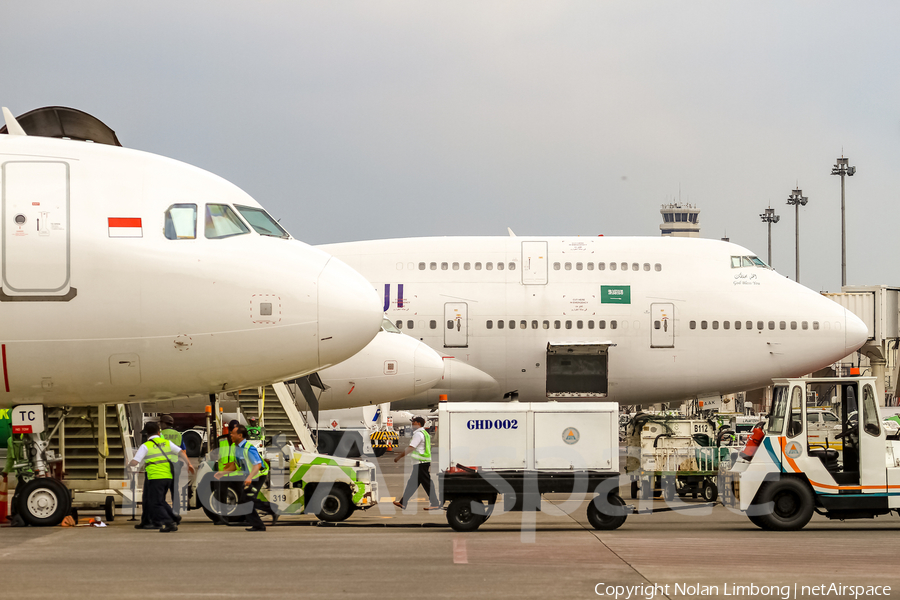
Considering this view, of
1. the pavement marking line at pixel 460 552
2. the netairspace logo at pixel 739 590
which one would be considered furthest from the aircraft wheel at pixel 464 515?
the netairspace logo at pixel 739 590

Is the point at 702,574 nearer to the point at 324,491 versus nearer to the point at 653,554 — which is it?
the point at 653,554

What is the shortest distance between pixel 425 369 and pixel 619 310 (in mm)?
8359

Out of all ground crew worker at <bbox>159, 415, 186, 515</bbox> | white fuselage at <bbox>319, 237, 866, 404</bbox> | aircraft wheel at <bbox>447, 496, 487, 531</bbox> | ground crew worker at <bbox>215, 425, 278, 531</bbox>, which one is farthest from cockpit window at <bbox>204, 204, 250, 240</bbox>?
white fuselage at <bbox>319, 237, 866, 404</bbox>

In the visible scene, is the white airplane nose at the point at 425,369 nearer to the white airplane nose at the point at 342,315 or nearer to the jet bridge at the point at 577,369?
the jet bridge at the point at 577,369

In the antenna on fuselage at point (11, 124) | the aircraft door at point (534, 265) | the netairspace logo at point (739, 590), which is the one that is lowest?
the netairspace logo at point (739, 590)

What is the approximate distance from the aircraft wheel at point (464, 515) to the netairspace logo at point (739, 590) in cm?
491

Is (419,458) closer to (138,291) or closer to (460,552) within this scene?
(460,552)

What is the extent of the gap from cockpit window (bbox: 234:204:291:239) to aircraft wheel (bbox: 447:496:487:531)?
4.32 m

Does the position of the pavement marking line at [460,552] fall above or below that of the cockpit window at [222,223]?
below

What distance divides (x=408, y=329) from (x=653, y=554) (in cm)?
1934

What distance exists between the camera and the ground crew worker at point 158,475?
14859 mm

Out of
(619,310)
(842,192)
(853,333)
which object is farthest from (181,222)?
(842,192)

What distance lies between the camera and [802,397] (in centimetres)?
1551

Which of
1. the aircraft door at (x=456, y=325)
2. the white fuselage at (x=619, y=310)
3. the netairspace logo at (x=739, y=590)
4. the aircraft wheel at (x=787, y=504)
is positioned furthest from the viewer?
the aircraft door at (x=456, y=325)
